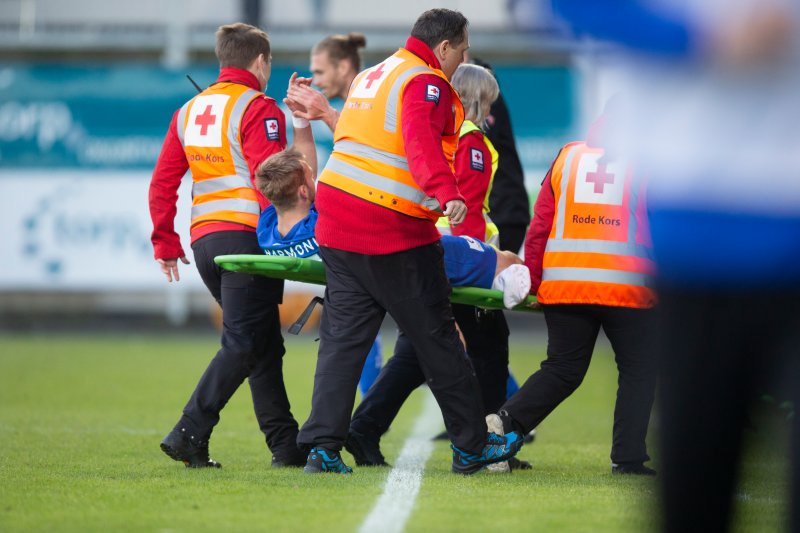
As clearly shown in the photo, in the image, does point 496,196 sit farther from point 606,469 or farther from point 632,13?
point 632,13

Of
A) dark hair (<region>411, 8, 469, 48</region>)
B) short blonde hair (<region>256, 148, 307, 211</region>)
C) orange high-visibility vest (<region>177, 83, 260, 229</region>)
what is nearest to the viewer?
dark hair (<region>411, 8, 469, 48</region>)

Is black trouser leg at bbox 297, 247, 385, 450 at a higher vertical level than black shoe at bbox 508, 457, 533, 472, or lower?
higher

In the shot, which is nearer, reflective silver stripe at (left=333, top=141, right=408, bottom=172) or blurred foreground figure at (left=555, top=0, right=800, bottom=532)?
blurred foreground figure at (left=555, top=0, right=800, bottom=532)

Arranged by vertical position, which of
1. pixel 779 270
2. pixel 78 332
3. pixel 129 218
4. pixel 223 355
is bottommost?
pixel 78 332

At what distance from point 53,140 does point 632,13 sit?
57.6ft

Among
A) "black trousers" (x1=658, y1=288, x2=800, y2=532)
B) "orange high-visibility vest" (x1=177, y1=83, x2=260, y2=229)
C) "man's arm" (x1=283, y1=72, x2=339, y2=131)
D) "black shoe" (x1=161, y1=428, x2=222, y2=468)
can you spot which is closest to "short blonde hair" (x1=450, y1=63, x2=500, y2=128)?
"man's arm" (x1=283, y1=72, x2=339, y2=131)

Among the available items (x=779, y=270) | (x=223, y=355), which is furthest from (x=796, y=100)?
(x=223, y=355)

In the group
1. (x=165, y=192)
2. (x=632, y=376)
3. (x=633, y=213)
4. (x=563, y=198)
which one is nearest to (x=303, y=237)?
(x=165, y=192)

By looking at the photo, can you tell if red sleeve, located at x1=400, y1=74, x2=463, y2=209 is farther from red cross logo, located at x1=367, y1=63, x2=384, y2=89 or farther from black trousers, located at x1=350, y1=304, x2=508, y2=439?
black trousers, located at x1=350, y1=304, x2=508, y2=439

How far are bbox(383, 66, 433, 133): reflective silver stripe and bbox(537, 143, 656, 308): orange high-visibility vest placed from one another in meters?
0.96

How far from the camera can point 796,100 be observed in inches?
122

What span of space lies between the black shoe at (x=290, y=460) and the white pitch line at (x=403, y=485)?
0.46 meters

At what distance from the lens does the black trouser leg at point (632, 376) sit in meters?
6.45

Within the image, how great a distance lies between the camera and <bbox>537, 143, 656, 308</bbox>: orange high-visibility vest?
6.36 meters
